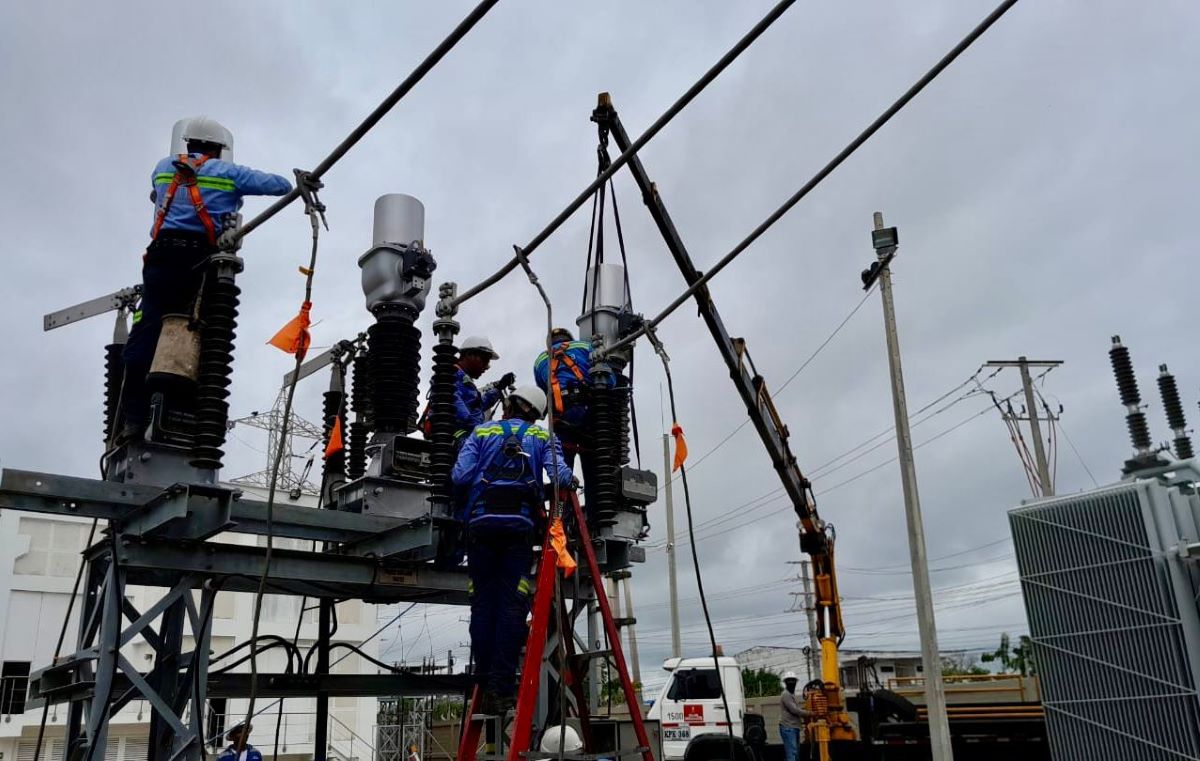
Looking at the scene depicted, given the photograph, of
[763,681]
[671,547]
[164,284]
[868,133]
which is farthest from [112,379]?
[763,681]

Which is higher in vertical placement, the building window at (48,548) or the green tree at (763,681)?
the building window at (48,548)

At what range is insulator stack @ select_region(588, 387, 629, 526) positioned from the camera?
30.9 ft

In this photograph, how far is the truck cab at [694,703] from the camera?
1563cm

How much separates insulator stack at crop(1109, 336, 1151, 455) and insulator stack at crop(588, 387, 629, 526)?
19.2ft

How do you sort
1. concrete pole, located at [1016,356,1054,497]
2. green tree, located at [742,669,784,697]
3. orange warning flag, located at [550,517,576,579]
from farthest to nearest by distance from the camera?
green tree, located at [742,669,784,697], concrete pole, located at [1016,356,1054,497], orange warning flag, located at [550,517,576,579]

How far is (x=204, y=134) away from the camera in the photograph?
23.2ft

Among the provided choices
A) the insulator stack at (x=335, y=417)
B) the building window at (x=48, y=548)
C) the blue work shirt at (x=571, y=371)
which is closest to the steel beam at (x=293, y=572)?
the insulator stack at (x=335, y=417)

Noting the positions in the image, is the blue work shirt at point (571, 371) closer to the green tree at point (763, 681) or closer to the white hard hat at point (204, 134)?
the white hard hat at point (204, 134)

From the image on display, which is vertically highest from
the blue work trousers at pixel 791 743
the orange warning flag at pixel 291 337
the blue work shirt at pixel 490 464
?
the orange warning flag at pixel 291 337

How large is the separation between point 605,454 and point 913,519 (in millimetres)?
8068

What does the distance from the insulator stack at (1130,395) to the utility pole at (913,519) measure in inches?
410

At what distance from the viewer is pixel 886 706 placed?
1475 centimetres

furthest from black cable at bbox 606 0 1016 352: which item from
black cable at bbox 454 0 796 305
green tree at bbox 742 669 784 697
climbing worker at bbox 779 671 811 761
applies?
green tree at bbox 742 669 784 697

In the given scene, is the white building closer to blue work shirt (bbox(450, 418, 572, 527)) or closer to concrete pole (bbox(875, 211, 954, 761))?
concrete pole (bbox(875, 211, 954, 761))
